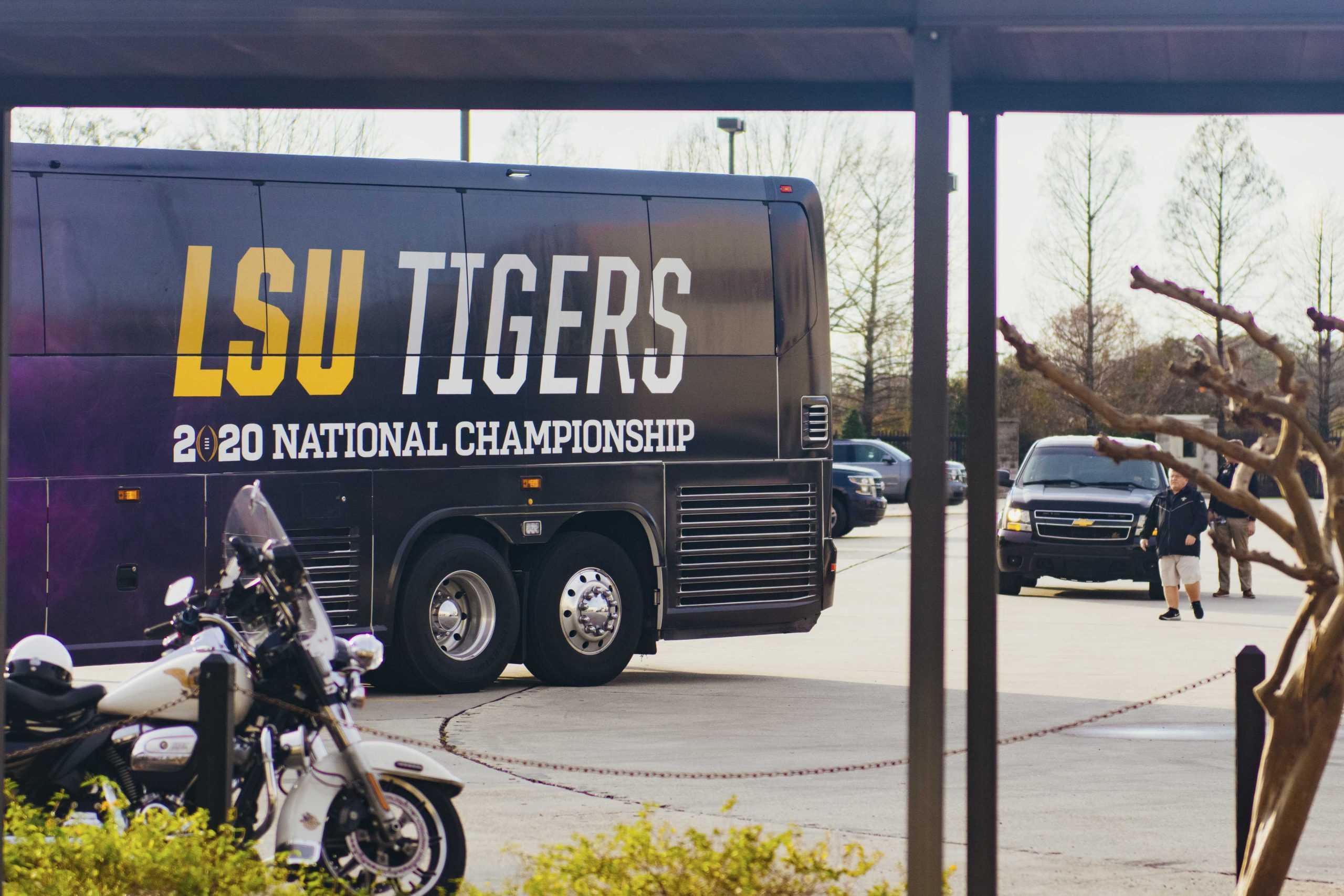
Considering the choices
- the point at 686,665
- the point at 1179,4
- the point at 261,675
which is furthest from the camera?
the point at 686,665

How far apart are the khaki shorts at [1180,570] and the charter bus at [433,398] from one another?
5475 millimetres

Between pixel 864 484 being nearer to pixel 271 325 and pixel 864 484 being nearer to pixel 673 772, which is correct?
pixel 271 325

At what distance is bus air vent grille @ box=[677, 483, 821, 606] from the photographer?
12.4 m

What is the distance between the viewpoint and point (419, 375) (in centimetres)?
1155

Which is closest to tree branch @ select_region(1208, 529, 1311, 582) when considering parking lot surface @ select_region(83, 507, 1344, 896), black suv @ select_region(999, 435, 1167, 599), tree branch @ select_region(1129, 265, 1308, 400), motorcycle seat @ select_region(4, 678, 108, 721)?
tree branch @ select_region(1129, 265, 1308, 400)

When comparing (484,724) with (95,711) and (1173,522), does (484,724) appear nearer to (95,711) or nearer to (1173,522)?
(95,711)

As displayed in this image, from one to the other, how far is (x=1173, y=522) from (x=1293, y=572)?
12.5 metres

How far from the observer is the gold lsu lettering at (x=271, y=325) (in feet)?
35.6

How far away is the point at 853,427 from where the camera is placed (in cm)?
5291

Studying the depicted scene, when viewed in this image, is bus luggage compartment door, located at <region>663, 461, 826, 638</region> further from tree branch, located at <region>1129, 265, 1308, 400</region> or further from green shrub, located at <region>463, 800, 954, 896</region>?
tree branch, located at <region>1129, 265, 1308, 400</region>

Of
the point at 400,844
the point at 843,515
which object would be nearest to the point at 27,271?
the point at 400,844

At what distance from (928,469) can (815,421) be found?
28.6 feet

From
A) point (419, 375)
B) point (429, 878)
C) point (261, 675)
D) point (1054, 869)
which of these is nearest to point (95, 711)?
point (261, 675)

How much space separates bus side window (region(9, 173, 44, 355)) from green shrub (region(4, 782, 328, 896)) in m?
5.67
